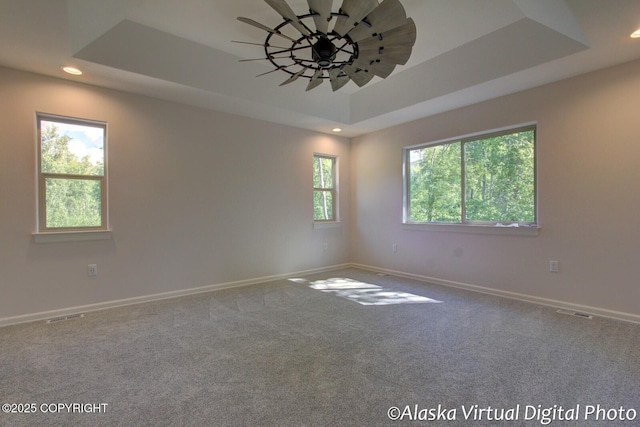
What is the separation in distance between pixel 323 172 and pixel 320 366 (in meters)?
3.97

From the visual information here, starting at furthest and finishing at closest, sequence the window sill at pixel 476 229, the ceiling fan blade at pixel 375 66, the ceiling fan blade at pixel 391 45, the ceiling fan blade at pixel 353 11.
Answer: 1. the window sill at pixel 476 229
2. the ceiling fan blade at pixel 375 66
3. the ceiling fan blade at pixel 391 45
4. the ceiling fan blade at pixel 353 11

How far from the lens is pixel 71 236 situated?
3311 mm

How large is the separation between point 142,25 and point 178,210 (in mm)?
2067

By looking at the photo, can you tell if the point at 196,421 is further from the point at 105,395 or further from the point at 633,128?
the point at 633,128

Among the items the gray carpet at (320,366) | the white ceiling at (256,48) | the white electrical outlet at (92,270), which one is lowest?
the gray carpet at (320,366)

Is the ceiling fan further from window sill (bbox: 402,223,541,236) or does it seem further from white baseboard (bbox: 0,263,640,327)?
white baseboard (bbox: 0,263,640,327)

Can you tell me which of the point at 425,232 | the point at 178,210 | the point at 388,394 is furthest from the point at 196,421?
the point at 425,232

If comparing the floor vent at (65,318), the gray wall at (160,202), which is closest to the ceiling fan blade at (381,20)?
the gray wall at (160,202)

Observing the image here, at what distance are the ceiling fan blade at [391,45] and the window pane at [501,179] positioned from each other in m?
2.32

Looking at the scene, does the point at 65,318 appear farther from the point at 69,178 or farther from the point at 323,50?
the point at 323,50

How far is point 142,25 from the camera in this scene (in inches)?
121

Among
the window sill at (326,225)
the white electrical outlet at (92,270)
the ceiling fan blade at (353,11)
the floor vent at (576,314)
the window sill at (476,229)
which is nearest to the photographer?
the ceiling fan blade at (353,11)

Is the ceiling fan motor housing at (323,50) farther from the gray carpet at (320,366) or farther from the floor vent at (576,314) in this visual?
the floor vent at (576,314)

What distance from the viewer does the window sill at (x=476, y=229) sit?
12.1ft
